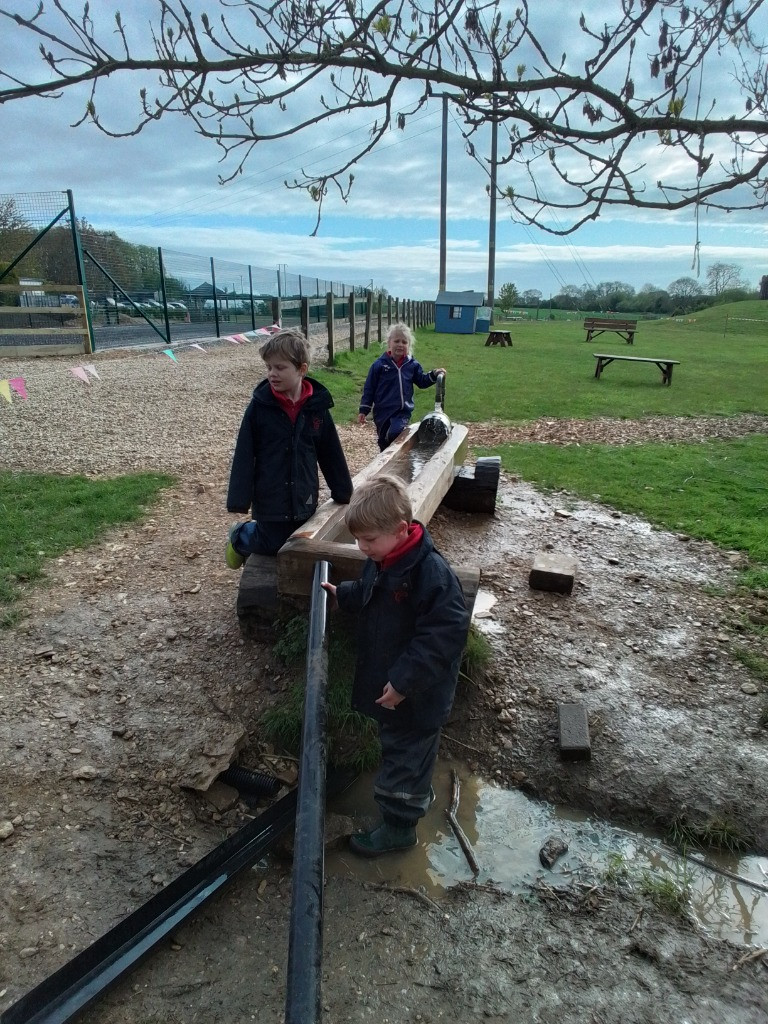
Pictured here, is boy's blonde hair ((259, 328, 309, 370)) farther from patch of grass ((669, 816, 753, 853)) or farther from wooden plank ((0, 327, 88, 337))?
wooden plank ((0, 327, 88, 337))

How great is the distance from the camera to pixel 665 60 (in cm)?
199

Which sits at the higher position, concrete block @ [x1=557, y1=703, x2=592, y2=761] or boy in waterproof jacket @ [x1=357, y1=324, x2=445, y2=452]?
boy in waterproof jacket @ [x1=357, y1=324, x2=445, y2=452]

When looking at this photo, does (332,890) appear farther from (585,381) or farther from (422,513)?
(585,381)

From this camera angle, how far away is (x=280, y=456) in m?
3.75

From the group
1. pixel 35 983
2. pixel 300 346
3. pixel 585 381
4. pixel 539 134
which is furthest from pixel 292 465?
pixel 585 381

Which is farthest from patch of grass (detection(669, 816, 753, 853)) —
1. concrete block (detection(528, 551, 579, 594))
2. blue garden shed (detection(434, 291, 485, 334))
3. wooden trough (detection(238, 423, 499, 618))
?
blue garden shed (detection(434, 291, 485, 334))

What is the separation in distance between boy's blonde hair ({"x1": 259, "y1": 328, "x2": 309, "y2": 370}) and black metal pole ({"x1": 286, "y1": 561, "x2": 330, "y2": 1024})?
2.00 metres

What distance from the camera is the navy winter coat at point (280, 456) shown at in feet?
12.0

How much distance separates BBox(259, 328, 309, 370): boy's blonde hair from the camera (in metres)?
3.51

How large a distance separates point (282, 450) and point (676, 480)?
18.7 ft

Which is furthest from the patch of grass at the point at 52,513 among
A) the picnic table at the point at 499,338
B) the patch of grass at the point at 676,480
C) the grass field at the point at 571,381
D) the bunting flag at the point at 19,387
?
the picnic table at the point at 499,338

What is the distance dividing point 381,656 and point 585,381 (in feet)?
50.7

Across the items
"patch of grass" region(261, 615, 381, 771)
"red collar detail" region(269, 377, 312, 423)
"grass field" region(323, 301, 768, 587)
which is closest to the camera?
"patch of grass" region(261, 615, 381, 771)

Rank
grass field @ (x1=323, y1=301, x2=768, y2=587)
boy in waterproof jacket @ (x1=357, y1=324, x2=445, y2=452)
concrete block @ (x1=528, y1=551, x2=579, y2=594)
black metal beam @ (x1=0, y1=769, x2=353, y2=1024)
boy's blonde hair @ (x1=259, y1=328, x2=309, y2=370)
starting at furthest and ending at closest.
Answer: grass field @ (x1=323, y1=301, x2=768, y2=587), boy in waterproof jacket @ (x1=357, y1=324, x2=445, y2=452), concrete block @ (x1=528, y1=551, x2=579, y2=594), boy's blonde hair @ (x1=259, y1=328, x2=309, y2=370), black metal beam @ (x1=0, y1=769, x2=353, y2=1024)
